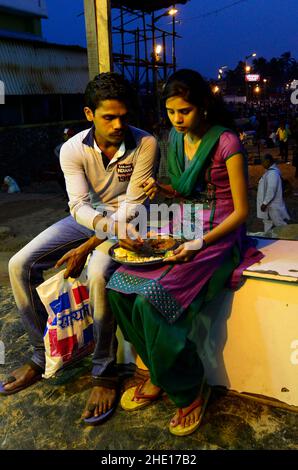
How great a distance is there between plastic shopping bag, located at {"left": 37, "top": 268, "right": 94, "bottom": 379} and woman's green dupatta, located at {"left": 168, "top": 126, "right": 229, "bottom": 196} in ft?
2.84

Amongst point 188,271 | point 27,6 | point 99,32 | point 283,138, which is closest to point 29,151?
point 27,6

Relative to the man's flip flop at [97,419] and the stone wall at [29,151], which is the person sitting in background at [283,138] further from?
the man's flip flop at [97,419]

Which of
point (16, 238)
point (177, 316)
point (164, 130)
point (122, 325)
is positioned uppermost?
point (164, 130)

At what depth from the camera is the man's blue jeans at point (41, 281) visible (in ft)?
7.94

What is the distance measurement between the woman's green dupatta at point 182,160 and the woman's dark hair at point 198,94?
92 millimetres

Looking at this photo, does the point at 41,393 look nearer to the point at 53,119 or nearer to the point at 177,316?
the point at 177,316

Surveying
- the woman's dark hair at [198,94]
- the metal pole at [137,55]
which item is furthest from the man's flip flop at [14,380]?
the metal pole at [137,55]

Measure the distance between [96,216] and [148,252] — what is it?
425mm

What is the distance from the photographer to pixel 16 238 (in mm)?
6891

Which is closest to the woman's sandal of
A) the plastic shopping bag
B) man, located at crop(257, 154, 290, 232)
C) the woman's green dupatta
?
the plastic shopping bag
